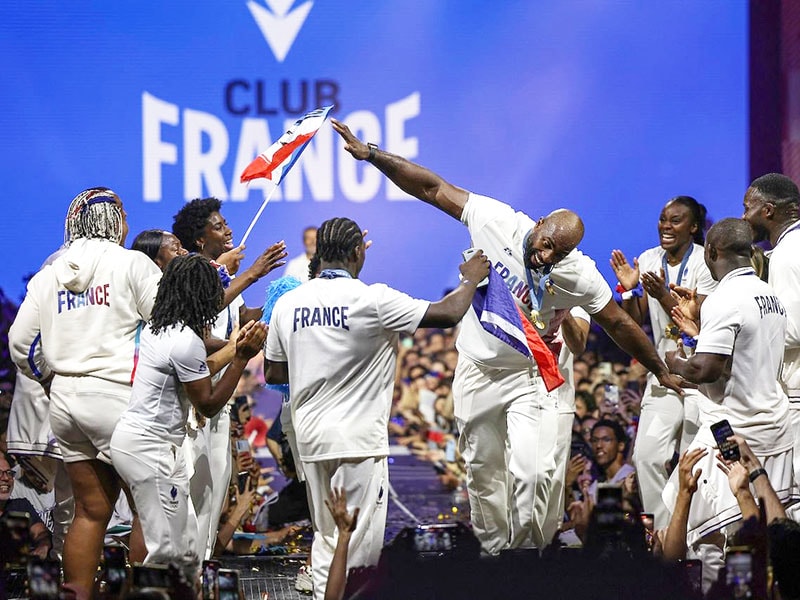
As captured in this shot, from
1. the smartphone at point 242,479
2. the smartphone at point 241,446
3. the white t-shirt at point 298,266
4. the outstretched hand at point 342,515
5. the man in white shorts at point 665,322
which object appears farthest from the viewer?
the white t-shirt at point 298,266

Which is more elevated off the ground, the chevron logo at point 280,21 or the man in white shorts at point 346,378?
the chevron logo at point 280,21

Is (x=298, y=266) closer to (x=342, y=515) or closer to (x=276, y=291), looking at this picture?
(x=276, y=291)

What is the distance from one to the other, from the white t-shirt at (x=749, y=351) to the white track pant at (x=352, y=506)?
156 centimetres

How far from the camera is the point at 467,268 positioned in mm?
4969

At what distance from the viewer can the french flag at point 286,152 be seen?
634 centimetres

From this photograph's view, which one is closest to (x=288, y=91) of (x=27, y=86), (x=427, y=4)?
(x=427, y=4)

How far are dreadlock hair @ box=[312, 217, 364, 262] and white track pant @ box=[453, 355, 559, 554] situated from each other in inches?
52.7

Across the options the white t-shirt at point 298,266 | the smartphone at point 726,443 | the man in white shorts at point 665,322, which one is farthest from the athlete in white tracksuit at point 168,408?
the white t-shirt at point 298,266

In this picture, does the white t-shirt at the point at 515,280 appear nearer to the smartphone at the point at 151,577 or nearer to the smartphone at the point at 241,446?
the smartphone at the point at 241,446

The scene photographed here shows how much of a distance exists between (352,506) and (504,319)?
1.20 metres

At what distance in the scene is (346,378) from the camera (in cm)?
470

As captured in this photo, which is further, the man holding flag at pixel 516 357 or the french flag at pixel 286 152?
the french flag at pixel 286 152

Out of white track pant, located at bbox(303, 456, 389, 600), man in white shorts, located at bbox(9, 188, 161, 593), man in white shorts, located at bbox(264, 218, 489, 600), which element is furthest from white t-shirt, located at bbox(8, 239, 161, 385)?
white track pant, located at bbox(303, 456, 389, 600)

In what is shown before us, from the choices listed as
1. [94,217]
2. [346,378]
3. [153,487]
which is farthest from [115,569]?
[94,217]
